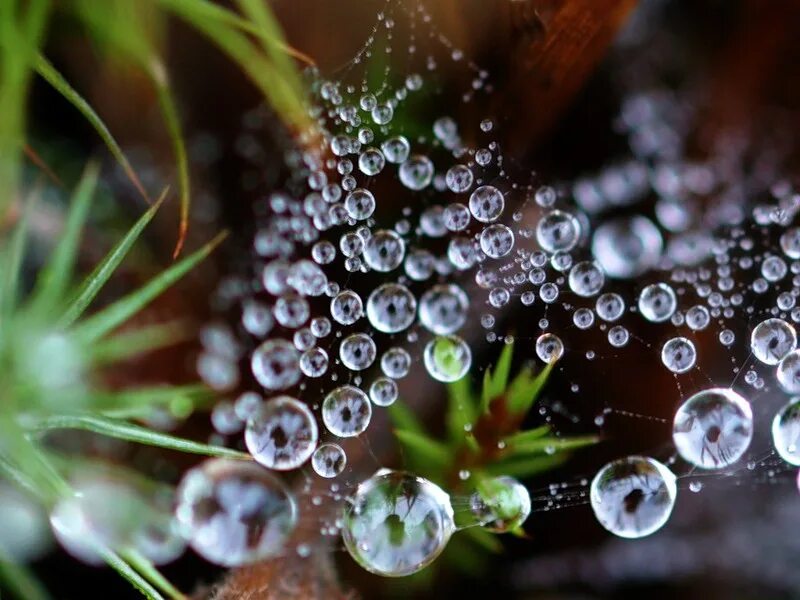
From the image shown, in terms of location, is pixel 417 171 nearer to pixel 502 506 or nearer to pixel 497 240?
pixel 497 240

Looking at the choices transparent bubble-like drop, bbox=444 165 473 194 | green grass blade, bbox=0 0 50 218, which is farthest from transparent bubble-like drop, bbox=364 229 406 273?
green grass blade, bbox=0 0 50 218

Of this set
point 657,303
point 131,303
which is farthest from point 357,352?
point 657,303

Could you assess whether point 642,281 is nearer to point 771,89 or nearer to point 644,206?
point 644,206

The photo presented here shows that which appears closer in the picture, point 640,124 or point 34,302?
point 34,302

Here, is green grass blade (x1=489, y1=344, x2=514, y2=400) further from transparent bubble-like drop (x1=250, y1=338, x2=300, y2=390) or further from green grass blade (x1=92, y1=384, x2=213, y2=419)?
green grass blade (x1=92, y1=384, x2=213, y2=419)

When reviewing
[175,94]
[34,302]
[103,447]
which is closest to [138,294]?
[34,302]
